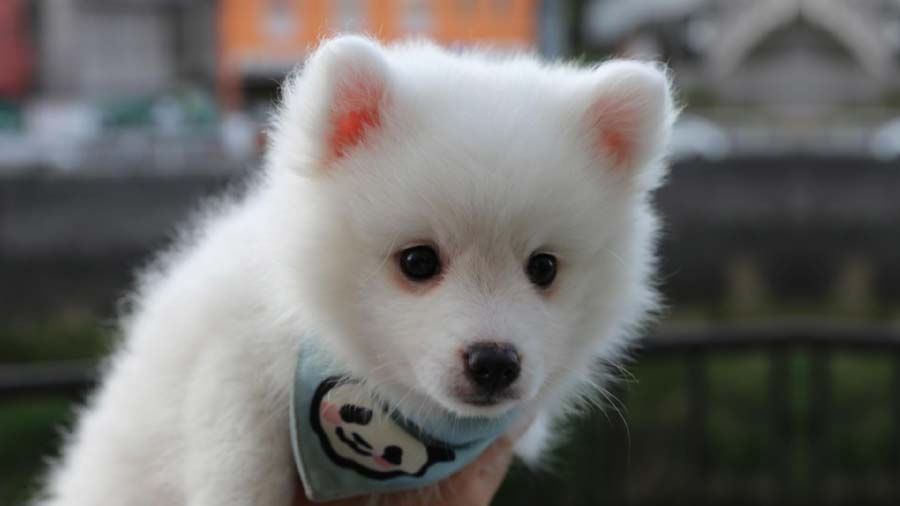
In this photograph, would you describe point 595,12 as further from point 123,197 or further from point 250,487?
point 250,487

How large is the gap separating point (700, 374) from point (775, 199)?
5.83 m

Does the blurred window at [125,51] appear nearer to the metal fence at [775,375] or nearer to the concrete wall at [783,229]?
the concrete wall at [783,229]

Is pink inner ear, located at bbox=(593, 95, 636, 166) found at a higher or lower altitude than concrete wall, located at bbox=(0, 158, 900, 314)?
higher

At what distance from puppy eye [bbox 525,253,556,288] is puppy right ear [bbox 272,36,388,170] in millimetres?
410

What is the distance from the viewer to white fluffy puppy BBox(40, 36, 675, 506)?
174 centimetres

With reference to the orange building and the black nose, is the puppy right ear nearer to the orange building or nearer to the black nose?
the black nose

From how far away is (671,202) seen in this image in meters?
9.92

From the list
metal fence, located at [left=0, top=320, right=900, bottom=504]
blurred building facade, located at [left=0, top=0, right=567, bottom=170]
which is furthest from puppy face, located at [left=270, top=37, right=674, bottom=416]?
blurred building facade, located at [left=0, top=0, right=567, bottom=170]

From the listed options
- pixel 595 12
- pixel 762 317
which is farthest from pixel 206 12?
pixel 762 317

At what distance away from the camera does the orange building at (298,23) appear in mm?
9914

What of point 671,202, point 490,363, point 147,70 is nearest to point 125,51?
point 147,70

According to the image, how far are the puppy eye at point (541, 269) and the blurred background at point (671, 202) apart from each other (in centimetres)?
153

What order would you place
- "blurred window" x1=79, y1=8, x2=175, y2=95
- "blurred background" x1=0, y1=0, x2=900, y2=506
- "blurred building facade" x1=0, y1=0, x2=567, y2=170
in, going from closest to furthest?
"blurred background" x1=0, y1=0, x2=900, y2=506 → "blurred building facade" x1=0, y1=0, x2=567, y2=170 → "blurred window" x1=79, y1=8, x2=175, y2=95

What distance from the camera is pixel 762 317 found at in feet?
32.2
